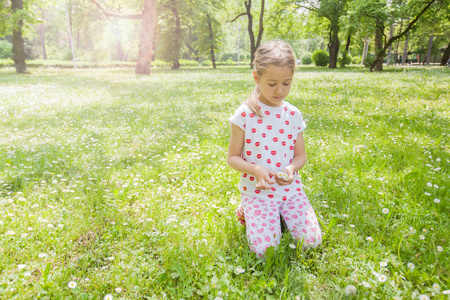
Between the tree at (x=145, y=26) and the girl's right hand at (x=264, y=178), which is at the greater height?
the tree at (x=145, y=26)

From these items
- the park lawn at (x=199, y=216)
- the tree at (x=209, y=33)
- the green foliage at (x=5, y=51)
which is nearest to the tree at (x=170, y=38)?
the tree at (x=209, y=33)

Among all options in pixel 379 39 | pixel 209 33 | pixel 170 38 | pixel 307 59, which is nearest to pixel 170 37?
pixel 170 38

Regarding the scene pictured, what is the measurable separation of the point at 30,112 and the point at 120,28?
65.1 meters

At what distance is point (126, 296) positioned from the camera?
2.07 m

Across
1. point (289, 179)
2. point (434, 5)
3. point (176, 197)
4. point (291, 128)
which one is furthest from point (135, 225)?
point (434, 5)

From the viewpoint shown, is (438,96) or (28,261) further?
(438,96)

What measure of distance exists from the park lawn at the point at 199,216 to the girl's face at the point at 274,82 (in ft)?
4.21

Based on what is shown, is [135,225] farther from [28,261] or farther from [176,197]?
[28,261]

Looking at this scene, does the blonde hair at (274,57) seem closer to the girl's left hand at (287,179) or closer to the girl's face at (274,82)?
the girl's face at (274,82)

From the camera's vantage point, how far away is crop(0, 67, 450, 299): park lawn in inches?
84.0

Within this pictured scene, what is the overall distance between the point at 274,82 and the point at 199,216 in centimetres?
163

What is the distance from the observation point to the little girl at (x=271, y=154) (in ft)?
8.29

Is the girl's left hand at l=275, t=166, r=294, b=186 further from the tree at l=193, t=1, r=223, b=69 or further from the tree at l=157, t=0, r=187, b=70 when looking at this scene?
the tree at l=193, t=1, r=223, b=69

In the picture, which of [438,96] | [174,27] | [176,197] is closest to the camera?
[176,197]
